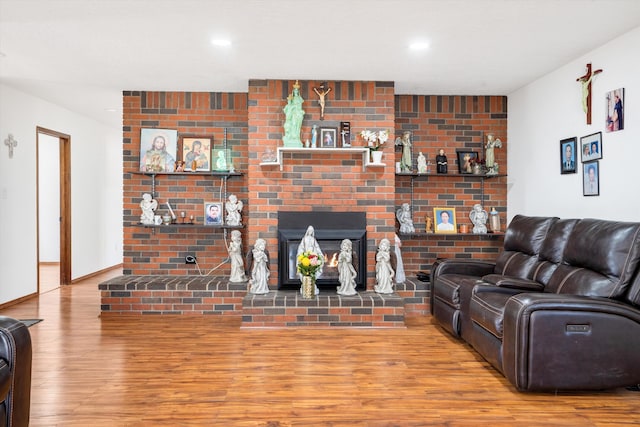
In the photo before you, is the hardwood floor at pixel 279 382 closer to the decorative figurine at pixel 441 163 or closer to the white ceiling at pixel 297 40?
the decorative figurine at pixel 441 163

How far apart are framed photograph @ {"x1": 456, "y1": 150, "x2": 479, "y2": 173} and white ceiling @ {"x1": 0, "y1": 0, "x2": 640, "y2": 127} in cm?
78

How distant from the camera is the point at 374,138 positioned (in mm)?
4672

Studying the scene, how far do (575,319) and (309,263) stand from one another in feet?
7.63

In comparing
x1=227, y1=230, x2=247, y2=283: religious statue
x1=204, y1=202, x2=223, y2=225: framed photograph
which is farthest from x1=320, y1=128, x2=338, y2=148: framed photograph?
x1=204, y1=202, x2=223, y2=225: framed photograph

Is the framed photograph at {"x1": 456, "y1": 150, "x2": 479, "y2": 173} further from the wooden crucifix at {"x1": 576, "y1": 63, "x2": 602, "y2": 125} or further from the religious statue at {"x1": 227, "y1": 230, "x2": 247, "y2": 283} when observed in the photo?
the religious statue at {"x1": 227, "y1": 230, "x2": 247, "y2": 283}

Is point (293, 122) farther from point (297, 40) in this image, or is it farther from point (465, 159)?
point (465, 159)

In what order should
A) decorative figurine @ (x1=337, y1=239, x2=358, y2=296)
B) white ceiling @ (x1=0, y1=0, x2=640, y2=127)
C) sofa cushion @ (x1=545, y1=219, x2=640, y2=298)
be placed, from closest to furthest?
sofa cushion @ (x1=545, y1=219, x2=640, y2=298) < white ceiling @ (x1=0, y1=0, x2=640, y2=127) < decorative figurine @ (x1=337, y1=239, x2=358, y2=296)

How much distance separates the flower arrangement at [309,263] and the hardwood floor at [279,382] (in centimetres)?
59

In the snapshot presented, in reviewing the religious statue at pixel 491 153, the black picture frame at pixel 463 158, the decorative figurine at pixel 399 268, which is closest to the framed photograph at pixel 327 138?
the decorative figurine at pixel 399 268

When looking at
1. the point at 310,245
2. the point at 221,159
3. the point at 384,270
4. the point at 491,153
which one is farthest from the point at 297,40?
the point at 491,153

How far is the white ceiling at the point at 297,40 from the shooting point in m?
3.02

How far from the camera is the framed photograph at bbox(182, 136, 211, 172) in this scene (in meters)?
5.35

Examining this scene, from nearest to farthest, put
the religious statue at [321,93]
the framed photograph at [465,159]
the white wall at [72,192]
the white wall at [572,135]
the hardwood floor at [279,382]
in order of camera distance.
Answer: the hardwood floor at [279,382], the white wall at [572,135], the religious statue at [321,93], the white wall at [72,192], the framed photograph at [465,159]

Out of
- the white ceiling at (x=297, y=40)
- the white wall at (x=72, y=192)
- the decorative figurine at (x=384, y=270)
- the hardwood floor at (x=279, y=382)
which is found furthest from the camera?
the white wall at (x=72, y=192)
